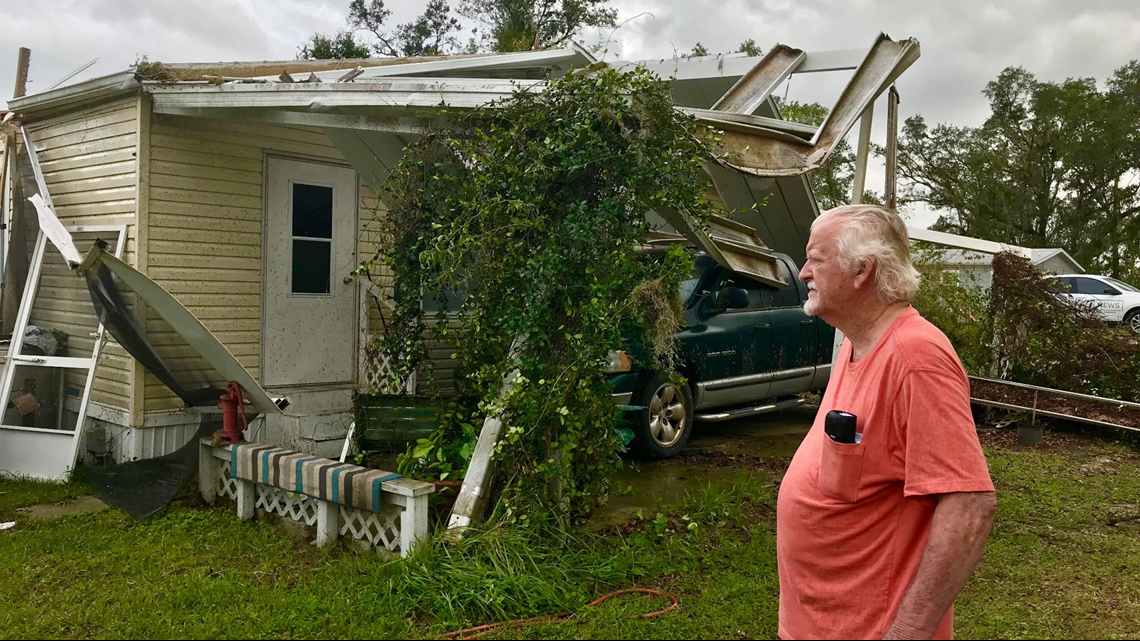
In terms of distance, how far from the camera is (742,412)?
27.0 feet

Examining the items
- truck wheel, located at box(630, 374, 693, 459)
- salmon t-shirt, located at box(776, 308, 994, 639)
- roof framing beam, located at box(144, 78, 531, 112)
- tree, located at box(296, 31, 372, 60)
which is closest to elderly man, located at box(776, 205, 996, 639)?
salmon t-shirt, located at box(776, 308, 994, 639)

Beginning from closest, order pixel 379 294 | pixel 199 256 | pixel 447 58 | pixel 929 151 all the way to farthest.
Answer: pixel 199 256 < pixel 447 58 < pixel 379 294 < pixel 929 151

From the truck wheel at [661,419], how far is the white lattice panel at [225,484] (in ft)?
10.4

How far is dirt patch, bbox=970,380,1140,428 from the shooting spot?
8.40 m

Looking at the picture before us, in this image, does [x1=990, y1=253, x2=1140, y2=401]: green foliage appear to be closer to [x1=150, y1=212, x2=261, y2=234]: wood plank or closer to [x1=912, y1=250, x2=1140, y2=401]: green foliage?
[x1=912, y1=250, x2=1140, y2=401]: green foliage

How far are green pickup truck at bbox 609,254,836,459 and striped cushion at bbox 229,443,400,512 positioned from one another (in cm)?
259

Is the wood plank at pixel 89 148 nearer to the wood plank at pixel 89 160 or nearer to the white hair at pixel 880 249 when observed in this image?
the wood plank at pixel 89 160

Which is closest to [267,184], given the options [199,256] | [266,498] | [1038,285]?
[199,256]

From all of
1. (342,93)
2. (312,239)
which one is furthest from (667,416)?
(342,93)

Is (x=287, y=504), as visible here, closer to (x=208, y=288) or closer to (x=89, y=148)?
(x=208, y=288)

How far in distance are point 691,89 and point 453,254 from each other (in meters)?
4.25

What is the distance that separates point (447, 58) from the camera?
7441mm

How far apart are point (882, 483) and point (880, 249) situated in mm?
574

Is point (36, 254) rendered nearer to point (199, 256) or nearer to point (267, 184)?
point (199, 256)
